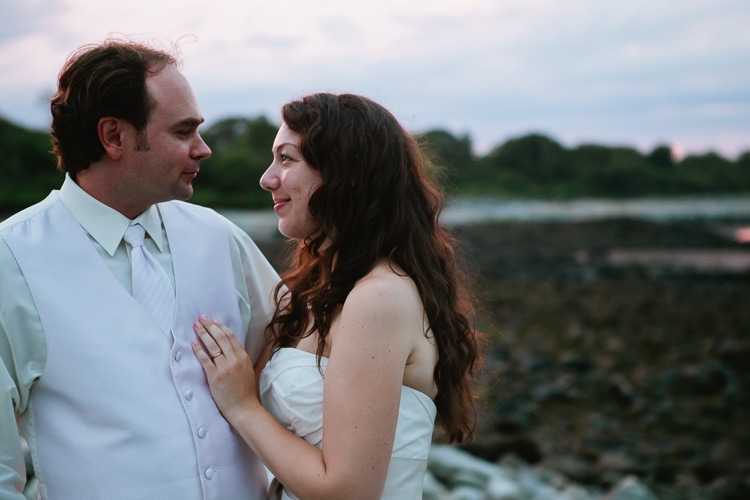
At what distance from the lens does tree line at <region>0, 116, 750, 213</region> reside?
42.4 meters

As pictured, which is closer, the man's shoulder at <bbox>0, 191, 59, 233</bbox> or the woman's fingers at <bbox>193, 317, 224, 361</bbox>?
the man's shoulder at <bbox>0, 191, 59, 233</bbox>

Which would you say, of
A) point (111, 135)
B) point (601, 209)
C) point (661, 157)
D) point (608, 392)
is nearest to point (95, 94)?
point (111, 135)

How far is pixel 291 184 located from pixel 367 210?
282 mm

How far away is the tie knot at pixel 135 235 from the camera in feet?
9.41

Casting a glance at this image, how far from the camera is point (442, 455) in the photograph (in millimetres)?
7156

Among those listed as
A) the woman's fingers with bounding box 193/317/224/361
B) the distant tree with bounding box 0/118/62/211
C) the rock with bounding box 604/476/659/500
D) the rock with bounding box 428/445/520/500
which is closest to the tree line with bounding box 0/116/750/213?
the distant tree with bounding box 0/118/62/211

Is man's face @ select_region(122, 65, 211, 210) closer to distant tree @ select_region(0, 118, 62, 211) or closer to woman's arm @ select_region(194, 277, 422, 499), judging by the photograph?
woman's arm @ select_region(194, 277, 422, 499)

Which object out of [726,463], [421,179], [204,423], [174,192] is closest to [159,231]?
[174,192]

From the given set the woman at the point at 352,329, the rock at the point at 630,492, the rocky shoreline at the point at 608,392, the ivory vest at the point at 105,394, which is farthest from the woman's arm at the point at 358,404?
the rock at the point at 630,492

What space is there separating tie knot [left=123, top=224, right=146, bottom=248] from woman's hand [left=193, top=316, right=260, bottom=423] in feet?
1.13

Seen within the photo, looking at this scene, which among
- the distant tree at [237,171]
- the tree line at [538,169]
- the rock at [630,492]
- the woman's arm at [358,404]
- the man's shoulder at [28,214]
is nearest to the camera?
the woman's arm at [358,404]

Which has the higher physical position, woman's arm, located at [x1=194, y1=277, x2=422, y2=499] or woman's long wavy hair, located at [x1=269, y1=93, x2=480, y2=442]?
woman's long wavy hair, located at [x1=269, y1=93, x2=480, y2=442]

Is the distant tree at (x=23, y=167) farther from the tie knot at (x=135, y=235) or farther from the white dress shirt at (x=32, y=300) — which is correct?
the tie knot at (x=135, y=235)

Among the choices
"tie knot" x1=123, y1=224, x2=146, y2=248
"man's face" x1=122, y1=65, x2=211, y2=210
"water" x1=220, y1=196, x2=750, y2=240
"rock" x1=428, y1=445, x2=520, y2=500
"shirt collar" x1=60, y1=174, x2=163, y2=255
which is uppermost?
"man's face" x1=122, y1=65, x2=211, y2=210
